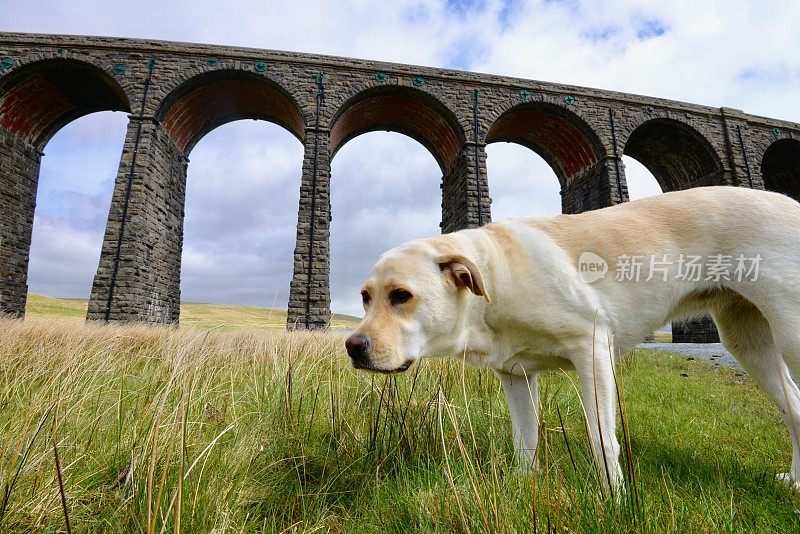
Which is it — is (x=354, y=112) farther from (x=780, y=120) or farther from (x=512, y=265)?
(x=780, y=120)

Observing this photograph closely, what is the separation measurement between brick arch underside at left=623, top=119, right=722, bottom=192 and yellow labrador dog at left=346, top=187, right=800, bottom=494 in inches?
689

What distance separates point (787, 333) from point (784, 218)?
67cm

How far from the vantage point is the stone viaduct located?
13.8m

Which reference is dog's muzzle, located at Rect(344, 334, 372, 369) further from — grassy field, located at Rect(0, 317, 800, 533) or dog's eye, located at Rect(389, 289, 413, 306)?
grassy field, located at Rect(0, 317, 800, 533)

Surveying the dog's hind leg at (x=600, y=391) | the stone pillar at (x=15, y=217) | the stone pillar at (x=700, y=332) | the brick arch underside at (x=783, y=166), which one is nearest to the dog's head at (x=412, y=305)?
the dog's hind leg at (x=600, y=391)

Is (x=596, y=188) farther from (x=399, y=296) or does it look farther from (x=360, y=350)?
(x=360, y=350)

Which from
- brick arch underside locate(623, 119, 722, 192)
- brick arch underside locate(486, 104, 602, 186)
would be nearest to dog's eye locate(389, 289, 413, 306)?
brick arch underside locate(486, 104, 602, 186)

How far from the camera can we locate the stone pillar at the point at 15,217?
1421 cm

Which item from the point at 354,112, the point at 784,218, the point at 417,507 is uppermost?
the point at 354,112

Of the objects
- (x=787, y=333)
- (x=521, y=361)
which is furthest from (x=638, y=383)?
(x=521, y=361)

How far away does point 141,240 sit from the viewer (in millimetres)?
13359

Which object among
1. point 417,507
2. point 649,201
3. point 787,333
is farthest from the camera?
point 649,201

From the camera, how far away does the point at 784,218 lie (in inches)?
91.6

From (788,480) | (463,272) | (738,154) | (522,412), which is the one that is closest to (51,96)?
(463,272)
